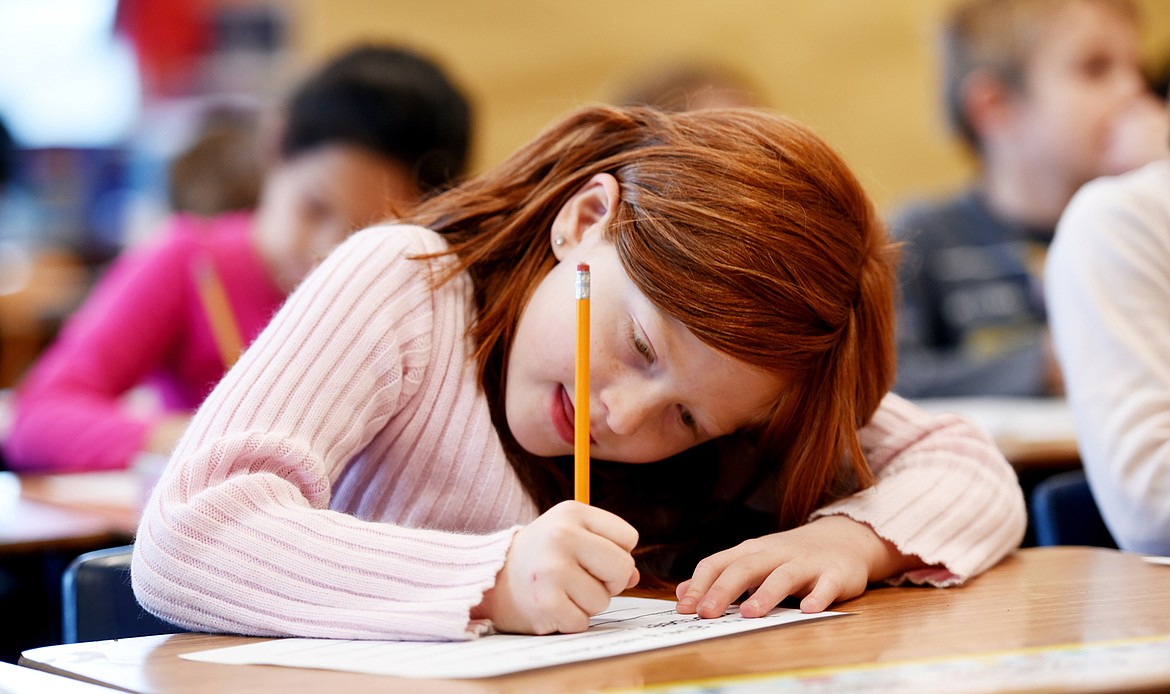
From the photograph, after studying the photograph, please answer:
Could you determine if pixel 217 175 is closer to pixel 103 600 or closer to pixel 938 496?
pixel 103 600

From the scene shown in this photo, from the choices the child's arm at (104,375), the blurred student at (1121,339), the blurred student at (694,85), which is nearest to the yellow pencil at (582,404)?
the blurred student at (1121,339)

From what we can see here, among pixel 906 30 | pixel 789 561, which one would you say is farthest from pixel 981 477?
pixel 906 30

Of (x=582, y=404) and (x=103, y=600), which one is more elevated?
(x=582, y=404)

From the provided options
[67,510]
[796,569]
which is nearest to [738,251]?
[796,569]

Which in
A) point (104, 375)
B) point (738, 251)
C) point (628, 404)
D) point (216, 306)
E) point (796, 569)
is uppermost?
point (738, 251)

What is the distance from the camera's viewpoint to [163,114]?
5391 millimetres

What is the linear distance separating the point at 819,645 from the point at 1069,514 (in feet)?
2.41

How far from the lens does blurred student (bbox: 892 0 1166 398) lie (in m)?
2.52

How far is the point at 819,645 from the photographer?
741mm

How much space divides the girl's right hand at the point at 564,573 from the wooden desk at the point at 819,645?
0.07 metres

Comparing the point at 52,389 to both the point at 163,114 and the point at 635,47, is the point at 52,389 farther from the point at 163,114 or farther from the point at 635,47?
the point at 163,114

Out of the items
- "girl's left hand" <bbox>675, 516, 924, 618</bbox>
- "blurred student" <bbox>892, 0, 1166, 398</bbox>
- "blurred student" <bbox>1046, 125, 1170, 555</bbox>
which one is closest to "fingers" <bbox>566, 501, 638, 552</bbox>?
"girl's left hand" <bbox>675, 516, 924, 618</bbox>

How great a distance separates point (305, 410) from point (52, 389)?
1.34 meters

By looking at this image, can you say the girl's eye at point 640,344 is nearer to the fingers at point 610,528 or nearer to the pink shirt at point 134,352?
the fingers at point 610,528
